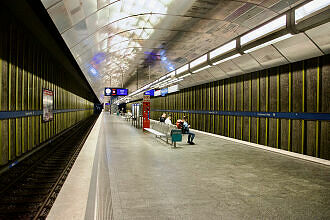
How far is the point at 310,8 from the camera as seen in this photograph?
4477 millimetres

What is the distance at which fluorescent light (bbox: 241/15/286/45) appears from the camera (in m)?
5.21

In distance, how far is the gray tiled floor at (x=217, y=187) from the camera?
10.7 feet

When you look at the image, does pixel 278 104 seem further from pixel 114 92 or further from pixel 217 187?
pixel 114 92

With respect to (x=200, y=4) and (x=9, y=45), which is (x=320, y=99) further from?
(x=9, y=45)

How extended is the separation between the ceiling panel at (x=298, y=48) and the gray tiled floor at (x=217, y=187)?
3.24 metres

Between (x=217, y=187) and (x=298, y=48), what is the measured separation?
5190 millimetres

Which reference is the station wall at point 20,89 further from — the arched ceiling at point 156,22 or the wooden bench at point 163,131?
the wooden bench at point 163,131

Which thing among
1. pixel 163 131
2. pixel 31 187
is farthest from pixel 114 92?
pixel 31 187

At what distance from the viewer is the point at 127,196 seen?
3787 millimetres

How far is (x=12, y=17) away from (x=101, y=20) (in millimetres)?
2414

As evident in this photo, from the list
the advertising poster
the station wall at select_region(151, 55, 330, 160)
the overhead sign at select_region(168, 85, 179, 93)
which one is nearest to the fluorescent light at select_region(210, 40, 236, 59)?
the station wall at select_region(151, 55, 330, 160)

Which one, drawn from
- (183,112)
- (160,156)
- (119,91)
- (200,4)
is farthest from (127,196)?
(119,91)

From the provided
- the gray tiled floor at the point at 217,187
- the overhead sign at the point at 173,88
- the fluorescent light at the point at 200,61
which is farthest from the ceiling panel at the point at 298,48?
the overhead sign at the point at 173,88

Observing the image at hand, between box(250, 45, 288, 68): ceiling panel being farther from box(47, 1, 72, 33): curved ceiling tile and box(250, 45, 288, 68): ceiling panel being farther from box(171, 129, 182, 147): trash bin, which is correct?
box(47, 1, 72, 33): curved ceiling tile
